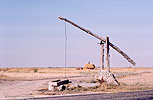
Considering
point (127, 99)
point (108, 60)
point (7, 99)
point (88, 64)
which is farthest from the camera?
point (88, 64)

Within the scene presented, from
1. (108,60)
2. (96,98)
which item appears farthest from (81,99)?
(108,60)

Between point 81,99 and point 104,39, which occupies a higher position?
point 104,39

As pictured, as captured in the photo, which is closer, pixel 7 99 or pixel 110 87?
pixel 7 99

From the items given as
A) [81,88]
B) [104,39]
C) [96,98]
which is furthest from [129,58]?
[96,98]

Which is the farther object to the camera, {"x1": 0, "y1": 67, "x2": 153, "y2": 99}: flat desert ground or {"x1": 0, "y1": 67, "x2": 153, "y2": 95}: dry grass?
{"x1": 0, "y1": 67, "x2": 153, "y2": 95}: dry grass

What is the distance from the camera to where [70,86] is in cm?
2914

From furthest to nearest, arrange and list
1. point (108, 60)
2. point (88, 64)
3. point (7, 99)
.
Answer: point (88, 64) → point (108, 60) → point (7, 99)

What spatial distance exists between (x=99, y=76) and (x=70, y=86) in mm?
3822

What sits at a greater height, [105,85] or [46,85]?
[105,85]

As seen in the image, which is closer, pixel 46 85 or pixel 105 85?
pixel 105 85

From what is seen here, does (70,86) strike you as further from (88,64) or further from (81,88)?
(88,64)

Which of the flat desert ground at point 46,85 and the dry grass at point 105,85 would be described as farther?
the dry grass at point 105,85

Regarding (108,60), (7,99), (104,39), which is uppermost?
(104,39)

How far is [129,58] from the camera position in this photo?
3234 centimetres
